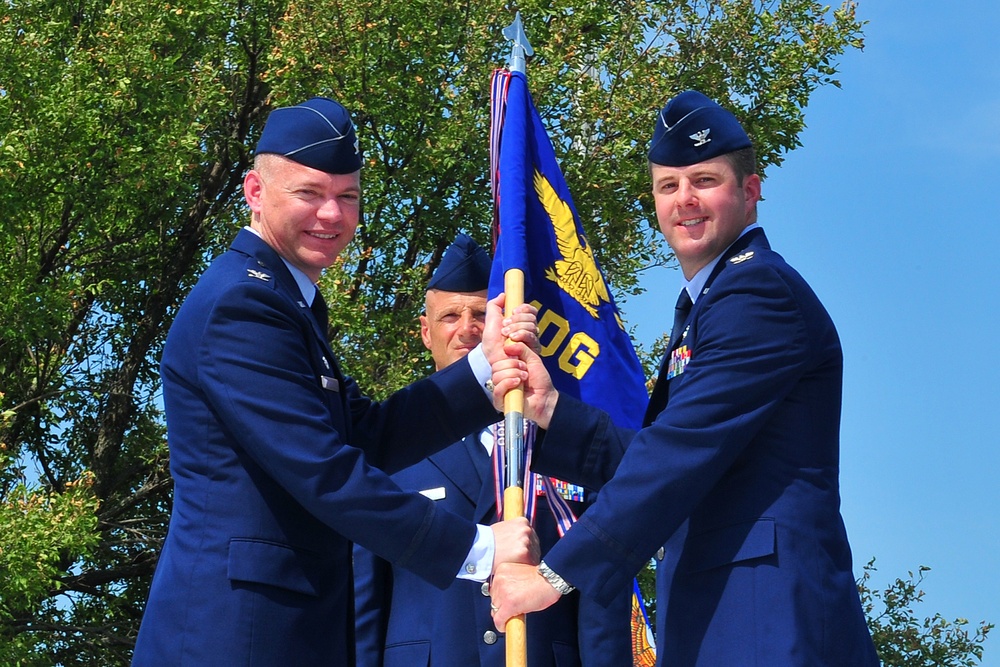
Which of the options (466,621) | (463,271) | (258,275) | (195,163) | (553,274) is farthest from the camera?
(195,163)

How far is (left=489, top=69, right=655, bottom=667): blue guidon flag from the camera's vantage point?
5.38m

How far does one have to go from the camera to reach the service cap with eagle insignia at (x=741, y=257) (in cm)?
431

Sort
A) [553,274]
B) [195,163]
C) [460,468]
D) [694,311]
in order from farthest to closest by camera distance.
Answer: [195,163] < [460,468] < [553,274] < [694,311]

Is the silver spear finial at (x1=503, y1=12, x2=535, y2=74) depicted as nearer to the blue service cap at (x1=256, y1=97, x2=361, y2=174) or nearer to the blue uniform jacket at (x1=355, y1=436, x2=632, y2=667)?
the blue service cap at (x1=256, y1=97, x2=361, y2=174)

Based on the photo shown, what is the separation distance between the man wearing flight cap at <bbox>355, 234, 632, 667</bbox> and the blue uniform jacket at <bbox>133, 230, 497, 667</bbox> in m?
1.29

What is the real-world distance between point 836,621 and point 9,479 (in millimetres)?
10268

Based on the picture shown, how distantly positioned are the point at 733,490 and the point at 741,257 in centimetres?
72

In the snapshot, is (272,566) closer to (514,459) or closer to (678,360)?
(514,459)

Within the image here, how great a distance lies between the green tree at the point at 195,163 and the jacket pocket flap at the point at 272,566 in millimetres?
6727

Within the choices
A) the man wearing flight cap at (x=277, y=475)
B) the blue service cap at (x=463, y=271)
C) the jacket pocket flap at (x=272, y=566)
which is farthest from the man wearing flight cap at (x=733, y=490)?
the blue service cap at (x=463, y=271)

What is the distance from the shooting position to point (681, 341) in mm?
4473

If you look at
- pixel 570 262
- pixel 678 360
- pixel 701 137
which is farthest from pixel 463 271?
pixel 678 360

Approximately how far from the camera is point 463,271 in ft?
22.4

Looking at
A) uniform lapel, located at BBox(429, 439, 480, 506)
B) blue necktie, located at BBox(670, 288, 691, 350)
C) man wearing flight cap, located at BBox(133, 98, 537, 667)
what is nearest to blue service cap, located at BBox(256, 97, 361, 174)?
man wearing flight cap, located at BBox(133, 98, 537, 667)
